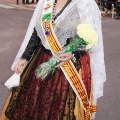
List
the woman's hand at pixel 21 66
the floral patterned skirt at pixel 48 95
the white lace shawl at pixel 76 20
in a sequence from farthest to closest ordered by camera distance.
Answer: the woman's hand at pixel 21 66 < the floral patterned skirt at pixel 48 95 < the white lace shawl at pixel 76 20

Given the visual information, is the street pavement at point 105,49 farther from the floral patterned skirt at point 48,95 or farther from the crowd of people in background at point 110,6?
the floral patterned skirt at point 48,95

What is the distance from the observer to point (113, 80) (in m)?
5.85

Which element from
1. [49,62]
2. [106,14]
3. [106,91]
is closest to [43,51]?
[49,62]

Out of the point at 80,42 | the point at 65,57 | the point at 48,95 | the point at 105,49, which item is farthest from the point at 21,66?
the point at 105,49

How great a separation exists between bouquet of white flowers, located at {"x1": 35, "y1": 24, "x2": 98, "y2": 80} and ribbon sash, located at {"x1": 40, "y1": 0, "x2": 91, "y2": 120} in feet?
0.30

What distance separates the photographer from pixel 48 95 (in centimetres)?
295

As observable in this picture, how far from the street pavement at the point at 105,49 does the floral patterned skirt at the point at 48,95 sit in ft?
4.84

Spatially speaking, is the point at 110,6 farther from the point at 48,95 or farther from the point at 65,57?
the point at 65,57

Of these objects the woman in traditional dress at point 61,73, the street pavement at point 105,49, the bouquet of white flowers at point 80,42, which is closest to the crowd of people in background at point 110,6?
the street pavement at point 105,49

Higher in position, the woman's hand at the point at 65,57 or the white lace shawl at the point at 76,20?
the white lace shawl at the point at 76,20

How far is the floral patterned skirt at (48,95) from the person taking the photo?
293cm

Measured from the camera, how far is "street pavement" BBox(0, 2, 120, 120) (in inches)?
187

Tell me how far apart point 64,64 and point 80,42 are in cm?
28

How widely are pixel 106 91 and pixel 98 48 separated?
249cm
